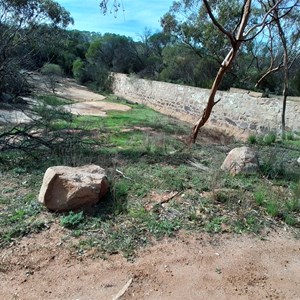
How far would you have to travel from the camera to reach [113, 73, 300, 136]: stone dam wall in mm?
9742

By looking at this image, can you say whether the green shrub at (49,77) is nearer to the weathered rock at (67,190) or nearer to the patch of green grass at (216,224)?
the weathered rock at (67,190)

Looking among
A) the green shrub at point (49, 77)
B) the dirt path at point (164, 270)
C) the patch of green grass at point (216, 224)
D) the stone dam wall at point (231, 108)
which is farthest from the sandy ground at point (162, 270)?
the green shrub at point (49, 77)

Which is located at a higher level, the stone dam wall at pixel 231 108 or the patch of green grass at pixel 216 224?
the stone dam wall at pixel 231 108

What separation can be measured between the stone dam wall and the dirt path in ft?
22.2

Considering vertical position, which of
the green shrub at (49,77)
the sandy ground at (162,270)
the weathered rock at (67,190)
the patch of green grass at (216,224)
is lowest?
the sandy ground at (162,270)

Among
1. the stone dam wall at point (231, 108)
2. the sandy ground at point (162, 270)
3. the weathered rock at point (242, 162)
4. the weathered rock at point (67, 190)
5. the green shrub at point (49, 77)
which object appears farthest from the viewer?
the green shrub at point (49, 77)

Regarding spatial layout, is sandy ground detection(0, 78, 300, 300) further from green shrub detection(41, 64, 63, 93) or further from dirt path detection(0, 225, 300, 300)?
green shrub detection(41, 64, 63, 93)

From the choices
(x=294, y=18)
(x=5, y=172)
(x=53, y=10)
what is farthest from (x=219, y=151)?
(x=53, y=10)

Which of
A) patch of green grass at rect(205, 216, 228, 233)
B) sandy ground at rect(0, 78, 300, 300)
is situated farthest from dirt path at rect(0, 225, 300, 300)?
patch of green grass at rect(205, 216, 228, 233)

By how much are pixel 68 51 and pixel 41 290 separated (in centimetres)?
3004

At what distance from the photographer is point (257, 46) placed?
1938cm

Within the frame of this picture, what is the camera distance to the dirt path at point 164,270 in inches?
109

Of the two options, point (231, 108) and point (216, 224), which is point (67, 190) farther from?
point (231, 108)

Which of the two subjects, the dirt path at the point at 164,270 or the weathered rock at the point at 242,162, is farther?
the weathered rock at the point at 242,162
